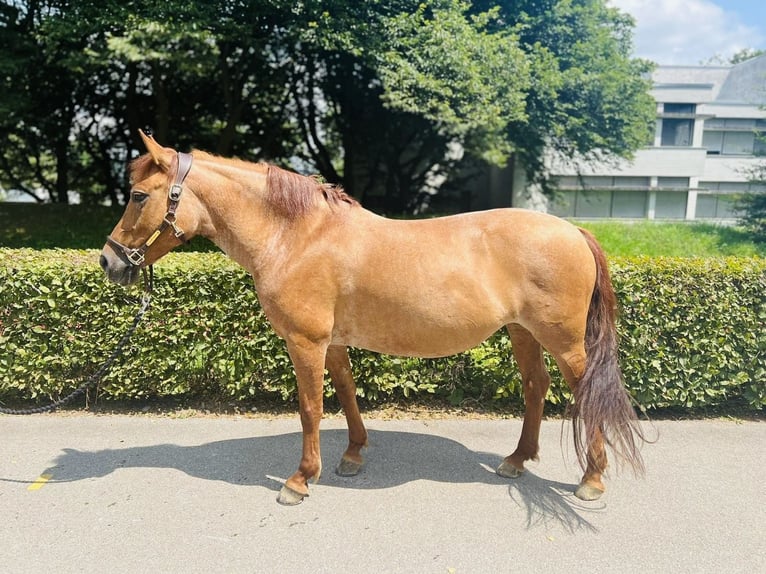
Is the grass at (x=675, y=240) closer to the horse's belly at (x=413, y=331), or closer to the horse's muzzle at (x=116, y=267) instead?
the horse's belly at (x=413, y=331)

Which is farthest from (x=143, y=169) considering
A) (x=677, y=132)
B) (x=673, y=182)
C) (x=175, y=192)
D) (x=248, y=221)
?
(x=677, y=132)

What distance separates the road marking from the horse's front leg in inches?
63.6

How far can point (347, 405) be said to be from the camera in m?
3.76

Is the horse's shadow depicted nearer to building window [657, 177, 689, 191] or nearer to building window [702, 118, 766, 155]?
building window [657, 177, 689, 191]

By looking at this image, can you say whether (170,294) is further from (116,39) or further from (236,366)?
(116,39)

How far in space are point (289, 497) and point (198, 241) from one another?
8.33 m

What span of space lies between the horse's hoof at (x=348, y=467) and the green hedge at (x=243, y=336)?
1.04m

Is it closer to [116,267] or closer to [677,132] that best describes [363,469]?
[116,267]

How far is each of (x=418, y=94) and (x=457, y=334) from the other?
6.94 meters

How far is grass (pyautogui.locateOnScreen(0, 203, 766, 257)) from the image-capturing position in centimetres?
1038

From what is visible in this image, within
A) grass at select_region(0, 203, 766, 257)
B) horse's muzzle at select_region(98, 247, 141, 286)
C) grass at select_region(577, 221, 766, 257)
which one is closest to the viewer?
horse's muzzle at select_region(98, 247, 141, 286)

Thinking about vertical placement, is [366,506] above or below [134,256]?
below

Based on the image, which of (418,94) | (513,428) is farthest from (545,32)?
(513,428)

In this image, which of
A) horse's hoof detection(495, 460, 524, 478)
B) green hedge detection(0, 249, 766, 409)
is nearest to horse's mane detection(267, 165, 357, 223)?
green hedge detection(0, 249, 766, 409)
